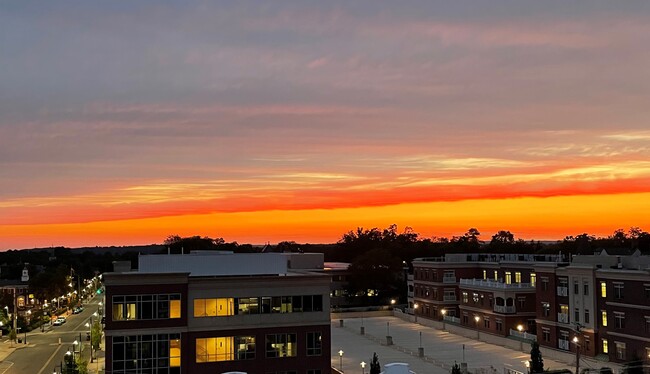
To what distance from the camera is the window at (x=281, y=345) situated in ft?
147

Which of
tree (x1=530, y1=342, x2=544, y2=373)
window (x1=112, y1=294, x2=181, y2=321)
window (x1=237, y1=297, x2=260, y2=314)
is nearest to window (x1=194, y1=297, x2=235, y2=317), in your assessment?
window (x1=237, y1=297, x2=260, y2=314)

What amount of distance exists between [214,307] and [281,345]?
5.34 metres

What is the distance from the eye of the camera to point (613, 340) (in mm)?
56406

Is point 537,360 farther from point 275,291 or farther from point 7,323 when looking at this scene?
point 7,323

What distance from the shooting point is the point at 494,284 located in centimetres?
7550

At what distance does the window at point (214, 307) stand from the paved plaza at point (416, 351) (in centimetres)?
1519

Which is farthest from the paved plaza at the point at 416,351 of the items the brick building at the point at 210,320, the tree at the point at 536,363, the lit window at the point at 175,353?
the lit window at the point at 175,353

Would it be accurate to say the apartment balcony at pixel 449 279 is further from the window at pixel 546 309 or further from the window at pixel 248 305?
the window at pixel 248 305

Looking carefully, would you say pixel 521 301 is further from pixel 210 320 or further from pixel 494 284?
pixel 210 320

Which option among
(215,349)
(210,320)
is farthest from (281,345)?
(210,320)

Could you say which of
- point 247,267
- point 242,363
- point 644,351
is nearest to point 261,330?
point 242,363

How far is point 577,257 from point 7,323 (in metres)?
74.9

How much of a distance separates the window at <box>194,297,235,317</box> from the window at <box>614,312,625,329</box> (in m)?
33.5

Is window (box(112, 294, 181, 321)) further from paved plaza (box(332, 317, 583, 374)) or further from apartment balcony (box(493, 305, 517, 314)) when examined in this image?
apartment balcony (box(493, 305, 517, 314))
